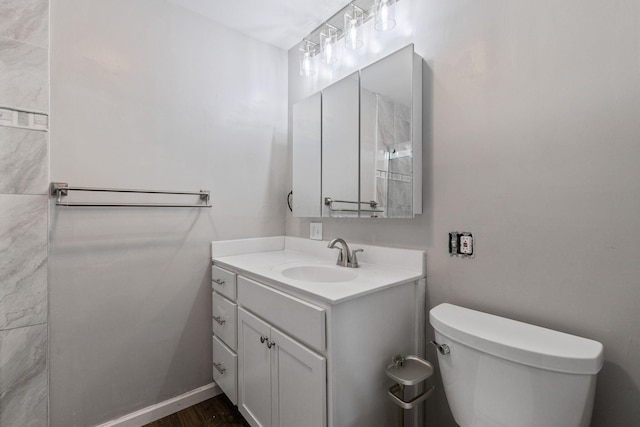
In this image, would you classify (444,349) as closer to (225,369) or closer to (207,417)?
(225,369)

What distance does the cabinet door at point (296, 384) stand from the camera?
97 cm

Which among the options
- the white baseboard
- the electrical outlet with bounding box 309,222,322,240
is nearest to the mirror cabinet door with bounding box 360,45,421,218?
the electrical outlet with bounding box 309,222,322,240

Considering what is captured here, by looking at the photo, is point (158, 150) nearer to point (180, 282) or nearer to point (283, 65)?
point (180, 282)

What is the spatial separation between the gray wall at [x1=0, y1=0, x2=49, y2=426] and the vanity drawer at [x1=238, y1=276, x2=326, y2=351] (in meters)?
0.89

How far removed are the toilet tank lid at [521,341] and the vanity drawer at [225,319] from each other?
39.6 inches

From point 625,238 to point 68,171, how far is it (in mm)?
2151

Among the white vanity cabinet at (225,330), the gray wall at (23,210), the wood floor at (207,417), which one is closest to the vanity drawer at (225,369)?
the white vanity cabinet at (225,330)

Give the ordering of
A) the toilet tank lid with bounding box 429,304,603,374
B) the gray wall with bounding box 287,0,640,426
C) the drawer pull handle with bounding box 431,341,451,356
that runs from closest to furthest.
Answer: the toilet tank lid with bounding box 429,304,603,374 < the gray wall with bounding box 287,0,640,426 < the drawer pull handle with bounding box 431,341,451,356

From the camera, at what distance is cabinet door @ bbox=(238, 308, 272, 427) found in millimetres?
1244

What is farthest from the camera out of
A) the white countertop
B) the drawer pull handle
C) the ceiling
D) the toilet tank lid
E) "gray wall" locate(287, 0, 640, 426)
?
the ceiling

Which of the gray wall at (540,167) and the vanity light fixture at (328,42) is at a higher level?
the vanity light fixture at (328,42)

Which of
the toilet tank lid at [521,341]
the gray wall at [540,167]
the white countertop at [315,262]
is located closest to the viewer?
the toilet tank lid at [521,341]

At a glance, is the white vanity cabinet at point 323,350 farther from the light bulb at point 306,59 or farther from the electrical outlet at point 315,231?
the light bulb at point 306,59

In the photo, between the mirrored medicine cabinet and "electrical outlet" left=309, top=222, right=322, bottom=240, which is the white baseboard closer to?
"electrical outlet" left=309, top=222, right=322, bottom=240
